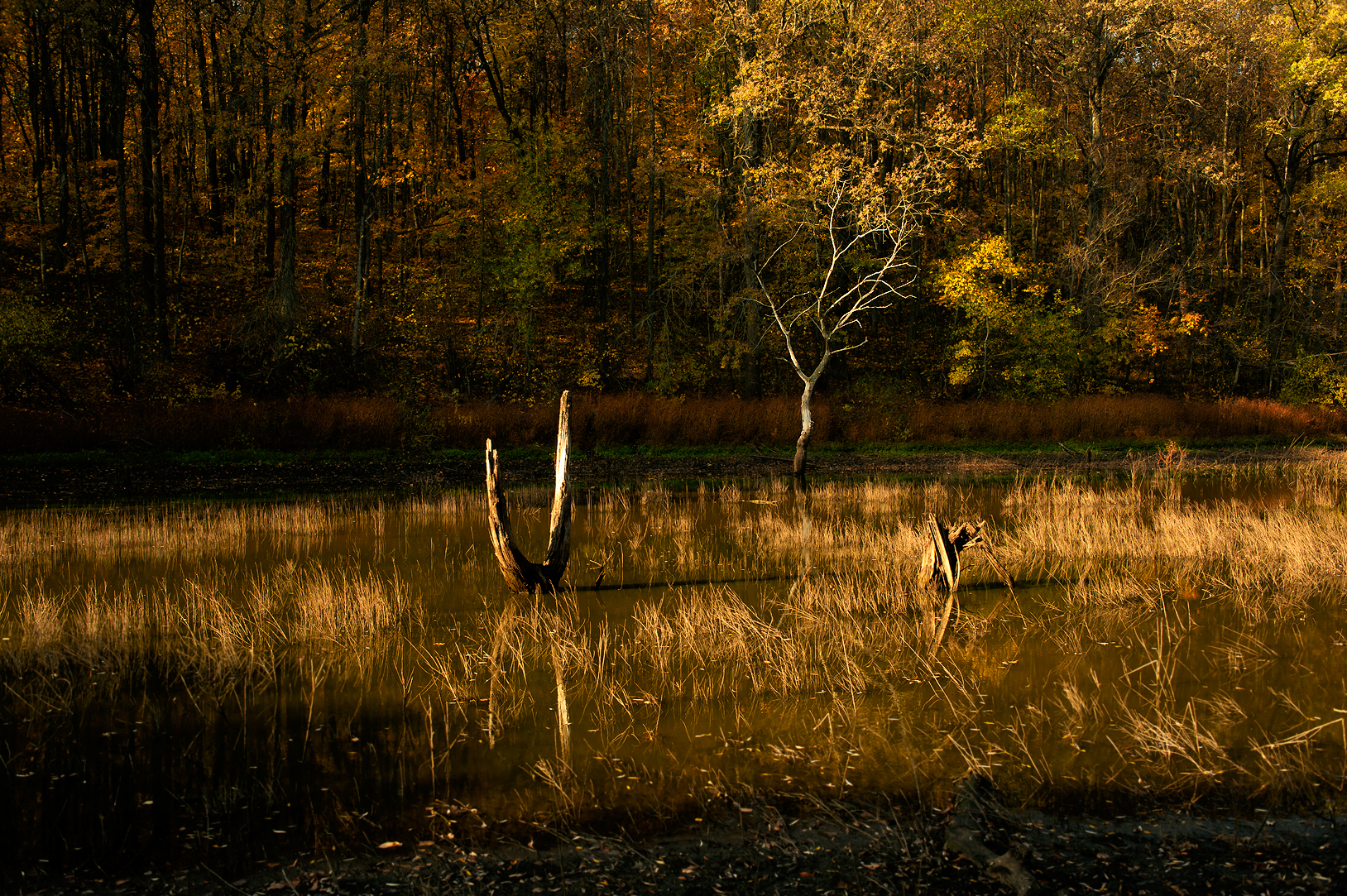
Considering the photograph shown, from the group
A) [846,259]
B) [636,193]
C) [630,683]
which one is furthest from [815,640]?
[636,193]

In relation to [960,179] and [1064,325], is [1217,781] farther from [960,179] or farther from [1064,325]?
[960,179]

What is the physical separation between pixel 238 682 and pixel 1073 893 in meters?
7.15

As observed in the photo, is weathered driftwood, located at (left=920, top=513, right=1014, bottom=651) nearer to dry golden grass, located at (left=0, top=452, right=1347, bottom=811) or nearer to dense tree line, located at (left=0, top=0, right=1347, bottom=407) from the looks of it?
dry golden grass, located at (left=0, top=452, right=1347, bottom=811)

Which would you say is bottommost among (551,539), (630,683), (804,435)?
(630,683)

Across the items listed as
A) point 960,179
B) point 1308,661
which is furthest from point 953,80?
point 1308,661

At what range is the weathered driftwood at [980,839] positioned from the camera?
193 inches

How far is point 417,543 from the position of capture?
614 inches

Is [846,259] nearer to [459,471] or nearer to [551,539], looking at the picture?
[459,471]

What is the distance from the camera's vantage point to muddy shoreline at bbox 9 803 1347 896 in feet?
16.5

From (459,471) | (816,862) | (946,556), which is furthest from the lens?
(459,471)

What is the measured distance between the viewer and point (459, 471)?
25.2 meters

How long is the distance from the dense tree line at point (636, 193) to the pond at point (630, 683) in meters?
14.3

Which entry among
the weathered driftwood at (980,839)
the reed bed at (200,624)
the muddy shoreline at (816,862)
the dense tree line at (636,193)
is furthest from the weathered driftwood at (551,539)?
the dense tree line at (636,193)

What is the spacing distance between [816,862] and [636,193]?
41.1m
